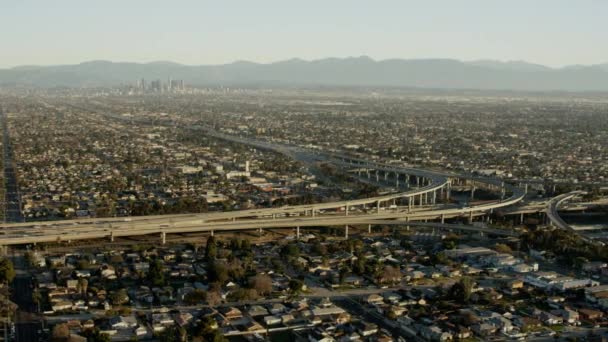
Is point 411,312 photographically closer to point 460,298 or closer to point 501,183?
point 460,298

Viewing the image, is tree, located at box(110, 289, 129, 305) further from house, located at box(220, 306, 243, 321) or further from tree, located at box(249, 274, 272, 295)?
tree, located at box(249, 274, 272, 295)

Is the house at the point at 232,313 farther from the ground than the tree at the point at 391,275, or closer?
closer

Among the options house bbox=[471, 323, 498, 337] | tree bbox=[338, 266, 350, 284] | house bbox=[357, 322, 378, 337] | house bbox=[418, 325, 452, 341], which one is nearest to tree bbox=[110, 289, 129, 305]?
tree bbox=[338, 266, 350, 284]

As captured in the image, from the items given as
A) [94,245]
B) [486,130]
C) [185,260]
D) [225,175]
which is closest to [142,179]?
[225,175]

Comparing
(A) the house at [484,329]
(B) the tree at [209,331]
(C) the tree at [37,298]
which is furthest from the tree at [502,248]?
(C) the tree at [37,298]

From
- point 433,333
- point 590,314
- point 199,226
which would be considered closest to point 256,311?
point 433,333

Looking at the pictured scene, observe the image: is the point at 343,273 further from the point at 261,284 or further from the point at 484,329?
the point at 484,329

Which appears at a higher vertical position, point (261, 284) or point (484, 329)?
point (261, 284)

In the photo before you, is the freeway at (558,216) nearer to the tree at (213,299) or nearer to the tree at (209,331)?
the tree at (213,299)
